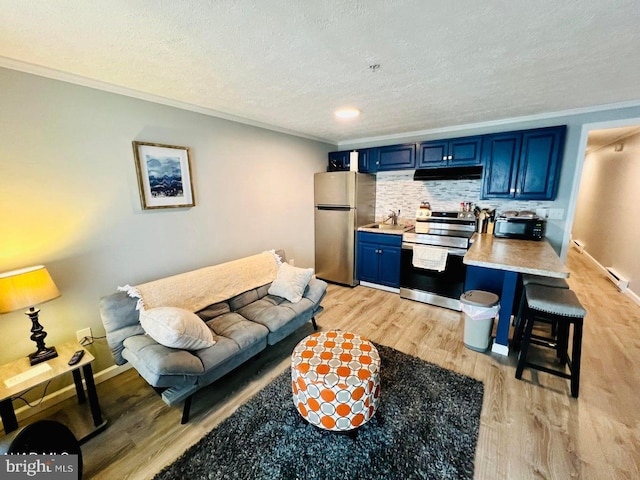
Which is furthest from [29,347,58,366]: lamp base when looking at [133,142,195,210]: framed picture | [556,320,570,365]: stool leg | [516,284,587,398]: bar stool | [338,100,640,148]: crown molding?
[338,100,640,148]: crown molding

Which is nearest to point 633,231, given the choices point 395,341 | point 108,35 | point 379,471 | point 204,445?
point 395,341

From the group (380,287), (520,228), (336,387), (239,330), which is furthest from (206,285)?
(520,228)

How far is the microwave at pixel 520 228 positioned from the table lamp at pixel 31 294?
160 inches

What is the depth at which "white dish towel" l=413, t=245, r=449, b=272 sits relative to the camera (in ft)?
10.4

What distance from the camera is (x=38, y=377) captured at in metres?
1.51

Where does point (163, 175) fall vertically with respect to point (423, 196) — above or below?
above

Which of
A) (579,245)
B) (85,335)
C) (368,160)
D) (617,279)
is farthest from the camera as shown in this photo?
(579,245)

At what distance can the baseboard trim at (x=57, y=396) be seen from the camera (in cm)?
179

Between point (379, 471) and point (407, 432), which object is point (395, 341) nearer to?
point (407, 432)

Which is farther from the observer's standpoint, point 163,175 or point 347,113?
point 347,113

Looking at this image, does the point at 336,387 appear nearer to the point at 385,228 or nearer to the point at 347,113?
the point at 347,113

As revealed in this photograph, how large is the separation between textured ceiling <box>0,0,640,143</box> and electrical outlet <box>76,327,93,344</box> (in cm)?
182

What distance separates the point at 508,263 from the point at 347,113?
202 centimetres

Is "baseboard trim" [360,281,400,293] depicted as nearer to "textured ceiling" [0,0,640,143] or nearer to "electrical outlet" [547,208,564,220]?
"electrical outlet" [547,208,564,220]
